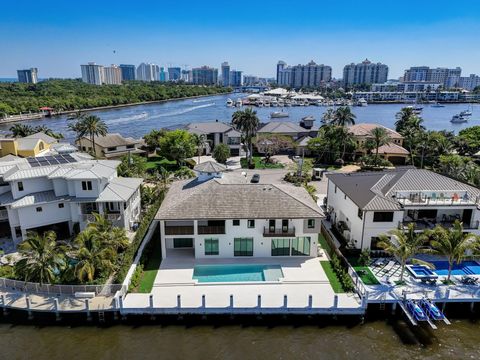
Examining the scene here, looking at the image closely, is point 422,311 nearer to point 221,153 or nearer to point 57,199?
point 57,199

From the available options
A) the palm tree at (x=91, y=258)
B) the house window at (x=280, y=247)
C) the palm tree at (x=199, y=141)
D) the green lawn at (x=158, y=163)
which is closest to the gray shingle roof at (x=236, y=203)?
the house window at (x=280, y=247)

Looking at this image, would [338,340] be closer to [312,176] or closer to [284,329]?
[284,329]

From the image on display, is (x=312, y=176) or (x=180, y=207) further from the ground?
(x=180, y=207)

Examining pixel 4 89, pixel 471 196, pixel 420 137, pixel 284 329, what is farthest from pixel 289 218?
pixel 4 89

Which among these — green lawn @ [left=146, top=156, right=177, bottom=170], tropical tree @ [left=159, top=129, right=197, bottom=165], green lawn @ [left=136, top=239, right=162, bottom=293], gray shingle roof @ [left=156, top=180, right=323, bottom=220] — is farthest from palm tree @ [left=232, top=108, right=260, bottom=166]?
green lawn @ [left=136, top=239, right=162, bottom=293]

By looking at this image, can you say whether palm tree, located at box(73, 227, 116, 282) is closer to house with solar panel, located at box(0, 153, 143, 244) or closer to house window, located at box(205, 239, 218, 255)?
house with solar panel, located at box(0, 153, 143, 244)

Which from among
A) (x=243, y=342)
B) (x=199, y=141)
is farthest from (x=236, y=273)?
(x=199, y=141)
